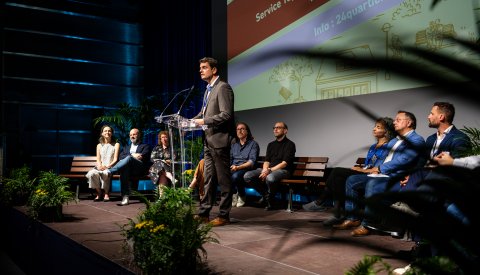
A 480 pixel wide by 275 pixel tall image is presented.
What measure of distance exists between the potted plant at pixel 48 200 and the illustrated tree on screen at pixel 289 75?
276cm

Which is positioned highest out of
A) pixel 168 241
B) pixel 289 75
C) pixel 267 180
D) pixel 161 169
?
pixel 289 75

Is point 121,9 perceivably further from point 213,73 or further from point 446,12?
point 446,12

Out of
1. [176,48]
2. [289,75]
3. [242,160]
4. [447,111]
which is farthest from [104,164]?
[447,111]

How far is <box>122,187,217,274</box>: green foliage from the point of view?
198cm

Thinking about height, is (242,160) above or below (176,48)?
below

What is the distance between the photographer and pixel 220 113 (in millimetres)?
3391

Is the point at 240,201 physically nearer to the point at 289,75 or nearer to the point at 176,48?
the point at 289,75

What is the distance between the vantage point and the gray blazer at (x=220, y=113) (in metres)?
3.42

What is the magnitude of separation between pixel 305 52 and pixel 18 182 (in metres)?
5.04

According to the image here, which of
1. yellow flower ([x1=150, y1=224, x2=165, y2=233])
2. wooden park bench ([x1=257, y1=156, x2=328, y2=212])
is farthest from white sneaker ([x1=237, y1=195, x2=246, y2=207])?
yellow flower ([x1=150, y1=224, x2=165, y2=233])

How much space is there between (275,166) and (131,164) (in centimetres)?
189

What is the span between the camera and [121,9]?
909 centimetres

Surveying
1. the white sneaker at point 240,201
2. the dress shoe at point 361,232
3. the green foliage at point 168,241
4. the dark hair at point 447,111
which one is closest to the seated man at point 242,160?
the white sneaker at point 240,201

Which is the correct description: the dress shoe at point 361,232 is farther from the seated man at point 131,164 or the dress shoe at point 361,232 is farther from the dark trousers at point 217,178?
the seated man at point 131,164
